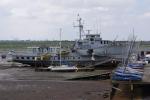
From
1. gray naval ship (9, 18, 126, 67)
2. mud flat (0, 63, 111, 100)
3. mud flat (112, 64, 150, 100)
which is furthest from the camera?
gray naval ship (9, 18, 126, 67)

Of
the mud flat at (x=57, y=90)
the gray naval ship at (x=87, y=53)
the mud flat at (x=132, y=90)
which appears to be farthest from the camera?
the gray naval ship at (x=87, y=53)

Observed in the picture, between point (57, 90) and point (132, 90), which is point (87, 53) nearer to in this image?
point (57, 90)

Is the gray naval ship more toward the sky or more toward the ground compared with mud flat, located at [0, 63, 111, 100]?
more toward the sky

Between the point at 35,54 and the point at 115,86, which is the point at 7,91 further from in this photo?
the point at 35,54

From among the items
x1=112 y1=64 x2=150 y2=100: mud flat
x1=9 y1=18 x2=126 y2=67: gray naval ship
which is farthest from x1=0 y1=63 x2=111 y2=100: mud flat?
x1=9 y1=18 x2=126 y2=67: gray naval ship

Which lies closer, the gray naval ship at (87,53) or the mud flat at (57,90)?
the mud flat at (57,90)

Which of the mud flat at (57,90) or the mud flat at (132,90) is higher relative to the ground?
the mud flat at (132,90)

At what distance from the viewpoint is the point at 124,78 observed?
1014 inches

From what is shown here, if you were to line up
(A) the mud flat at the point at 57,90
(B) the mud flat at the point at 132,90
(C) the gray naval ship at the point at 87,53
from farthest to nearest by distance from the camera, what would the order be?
(C) the gray naval ship at the point at 87,53
(A) the mud flat at the point at 57,90
(B) the mud flat at the point at 132,90

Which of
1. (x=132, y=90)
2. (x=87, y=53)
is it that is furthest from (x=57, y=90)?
(x=87, y=53)

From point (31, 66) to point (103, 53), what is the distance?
1187cm

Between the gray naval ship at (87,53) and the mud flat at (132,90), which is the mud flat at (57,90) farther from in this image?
the gray naval ship at (87,53)

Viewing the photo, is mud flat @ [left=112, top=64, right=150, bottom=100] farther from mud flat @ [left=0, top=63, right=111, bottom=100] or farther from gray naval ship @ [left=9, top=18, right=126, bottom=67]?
gray naval ship @ [left=9, top=18, right=126, bottom=67]

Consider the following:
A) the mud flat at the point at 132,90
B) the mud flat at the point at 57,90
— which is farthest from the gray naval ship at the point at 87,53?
the mud flat at the point at 132,90
